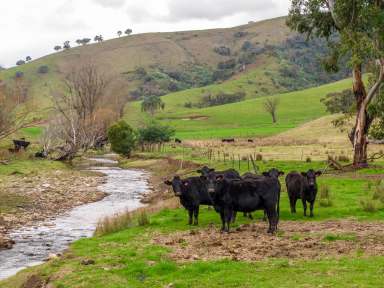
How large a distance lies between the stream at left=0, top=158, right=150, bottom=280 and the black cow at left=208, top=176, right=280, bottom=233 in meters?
6.70

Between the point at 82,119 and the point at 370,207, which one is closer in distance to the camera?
the point at 370,207

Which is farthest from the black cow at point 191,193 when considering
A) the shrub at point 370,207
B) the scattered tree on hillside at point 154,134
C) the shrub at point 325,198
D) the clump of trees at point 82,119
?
the scattered tree on hillside at point 154,134

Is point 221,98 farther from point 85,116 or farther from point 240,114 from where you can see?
point 85,116

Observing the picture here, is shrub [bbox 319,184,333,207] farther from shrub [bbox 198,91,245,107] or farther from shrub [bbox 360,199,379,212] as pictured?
shrub [bbox 198,91,245,107]

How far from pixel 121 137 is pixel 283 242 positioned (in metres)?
53.6

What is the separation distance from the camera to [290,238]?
1606 cm

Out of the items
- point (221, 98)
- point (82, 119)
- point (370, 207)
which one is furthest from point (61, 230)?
point (221, 98)

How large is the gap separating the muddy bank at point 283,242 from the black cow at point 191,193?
1581 mm

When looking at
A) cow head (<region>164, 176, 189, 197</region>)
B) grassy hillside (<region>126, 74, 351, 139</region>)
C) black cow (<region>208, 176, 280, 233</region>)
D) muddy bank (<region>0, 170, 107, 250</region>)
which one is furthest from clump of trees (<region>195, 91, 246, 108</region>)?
black cow (<region>208, 176, 280, 233</region>)

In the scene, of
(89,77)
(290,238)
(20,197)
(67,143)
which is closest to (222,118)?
(89,77)

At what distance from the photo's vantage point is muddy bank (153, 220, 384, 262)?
46.7ft

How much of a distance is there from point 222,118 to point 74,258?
11964 cm

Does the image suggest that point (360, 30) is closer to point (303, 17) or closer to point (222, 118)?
point (303, 17)

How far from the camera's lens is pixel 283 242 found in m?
15.6
